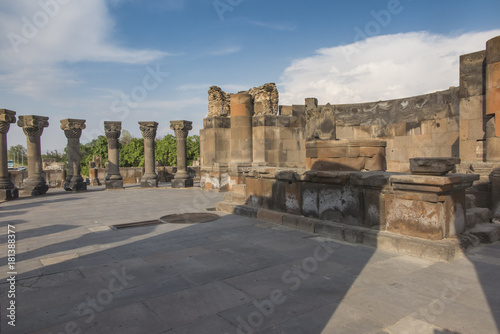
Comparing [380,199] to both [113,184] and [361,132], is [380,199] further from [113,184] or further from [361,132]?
[113,184]

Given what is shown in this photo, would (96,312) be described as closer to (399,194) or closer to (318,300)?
(318,300)

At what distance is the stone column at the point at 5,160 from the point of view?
12.7m

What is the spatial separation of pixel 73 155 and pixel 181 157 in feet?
17.1

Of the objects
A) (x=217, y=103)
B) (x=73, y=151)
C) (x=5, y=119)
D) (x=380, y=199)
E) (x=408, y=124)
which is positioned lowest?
(x=380, y=199)

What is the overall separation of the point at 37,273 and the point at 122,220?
11.6ft

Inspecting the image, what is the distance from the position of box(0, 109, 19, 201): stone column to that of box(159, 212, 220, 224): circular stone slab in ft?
27.9

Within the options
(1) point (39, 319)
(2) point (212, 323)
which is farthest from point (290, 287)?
(1) point (39, 319)

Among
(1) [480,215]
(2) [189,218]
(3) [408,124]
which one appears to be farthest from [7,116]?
(1) [480,215]

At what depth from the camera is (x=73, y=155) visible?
16828 mm

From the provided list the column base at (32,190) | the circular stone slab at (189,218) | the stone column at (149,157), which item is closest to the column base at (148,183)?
the stone column at (149,157)

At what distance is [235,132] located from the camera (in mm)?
13883

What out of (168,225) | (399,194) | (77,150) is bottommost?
(168,225)

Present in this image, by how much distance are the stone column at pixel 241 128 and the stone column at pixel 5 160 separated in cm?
846

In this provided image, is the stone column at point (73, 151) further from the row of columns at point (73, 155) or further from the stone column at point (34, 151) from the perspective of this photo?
the stone column at point (34, 151)
